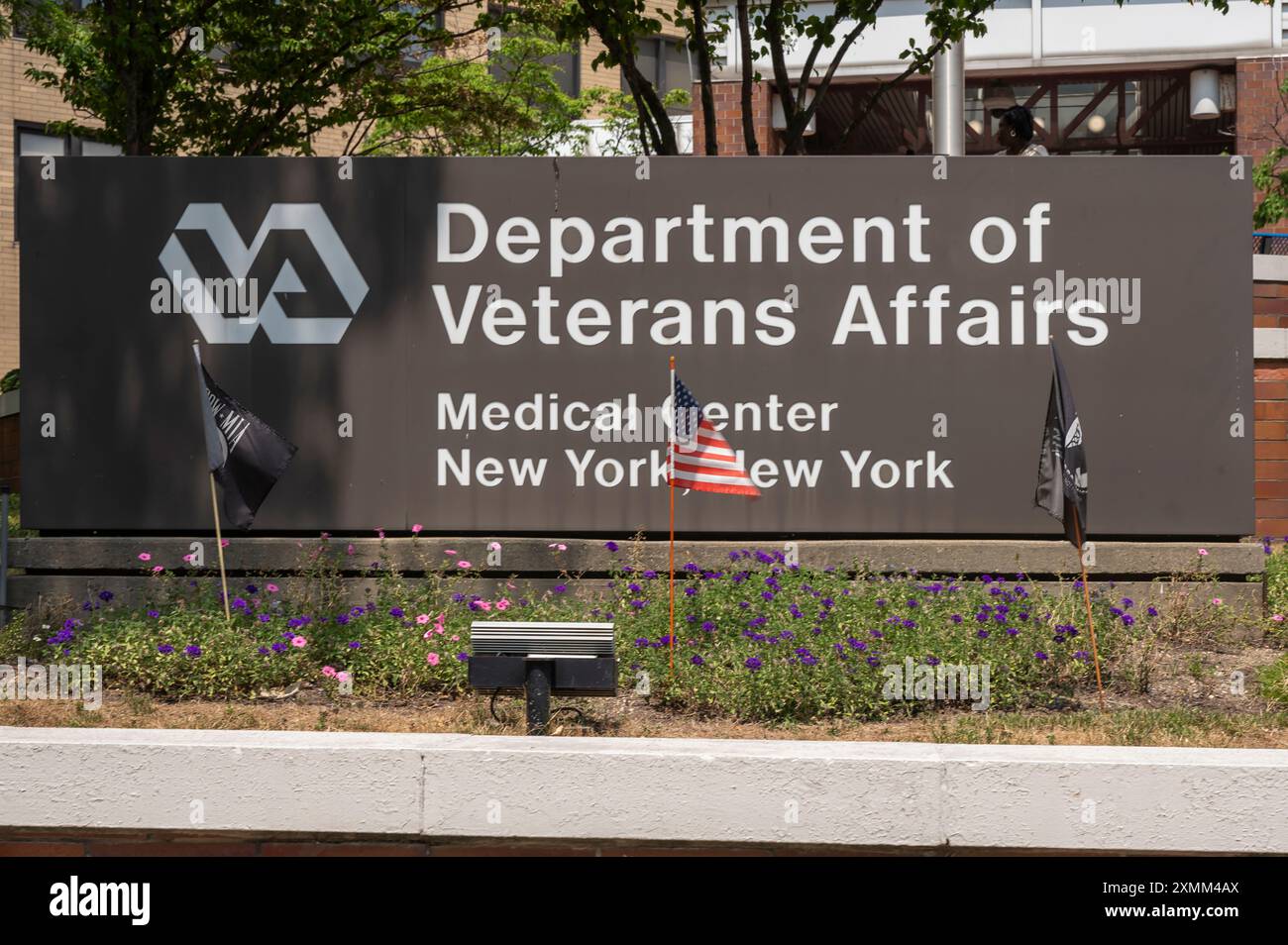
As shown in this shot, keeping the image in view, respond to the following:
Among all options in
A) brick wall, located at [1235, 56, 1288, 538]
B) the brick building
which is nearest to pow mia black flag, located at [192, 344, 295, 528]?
brick wall, located at [1235, 56, 1288, 538]

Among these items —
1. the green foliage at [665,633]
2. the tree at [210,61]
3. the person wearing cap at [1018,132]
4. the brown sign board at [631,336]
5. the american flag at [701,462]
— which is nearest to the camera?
the green foliage at [665,633]

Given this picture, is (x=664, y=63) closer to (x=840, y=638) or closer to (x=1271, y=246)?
(x=1271, y=246)

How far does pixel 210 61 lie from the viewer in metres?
16.0

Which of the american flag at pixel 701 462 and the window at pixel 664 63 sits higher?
the window at pixel 664 63

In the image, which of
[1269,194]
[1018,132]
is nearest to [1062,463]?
[1018,132]

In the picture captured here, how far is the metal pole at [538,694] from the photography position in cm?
580

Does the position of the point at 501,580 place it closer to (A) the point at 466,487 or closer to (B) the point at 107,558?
(A) the point at 466,487

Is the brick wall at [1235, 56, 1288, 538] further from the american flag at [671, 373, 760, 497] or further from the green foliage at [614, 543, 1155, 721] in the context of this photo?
the american flag at [671, 373, 760, 497]

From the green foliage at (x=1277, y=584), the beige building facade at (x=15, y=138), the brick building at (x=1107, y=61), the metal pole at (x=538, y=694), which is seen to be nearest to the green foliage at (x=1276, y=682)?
the green foliage at (x=1277, y=584)

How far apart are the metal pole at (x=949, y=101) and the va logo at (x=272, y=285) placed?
9.63 meters

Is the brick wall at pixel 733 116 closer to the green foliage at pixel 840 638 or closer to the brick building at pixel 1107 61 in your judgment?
the brick building at pixel 1107 61

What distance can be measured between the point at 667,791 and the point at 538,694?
100 cm

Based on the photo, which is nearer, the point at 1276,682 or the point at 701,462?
the point at 1276,682

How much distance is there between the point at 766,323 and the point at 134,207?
4.13 metres
